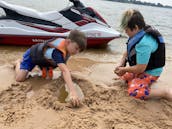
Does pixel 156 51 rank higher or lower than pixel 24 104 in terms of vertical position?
higher

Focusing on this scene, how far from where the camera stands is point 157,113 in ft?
11.1

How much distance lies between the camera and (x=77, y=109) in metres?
3.22

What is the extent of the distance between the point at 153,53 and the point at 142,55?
0.77ft

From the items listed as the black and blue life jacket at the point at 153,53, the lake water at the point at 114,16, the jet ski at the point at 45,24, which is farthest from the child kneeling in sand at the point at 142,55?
the lake water at the point at 114,16

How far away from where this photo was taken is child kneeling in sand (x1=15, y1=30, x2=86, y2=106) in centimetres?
366

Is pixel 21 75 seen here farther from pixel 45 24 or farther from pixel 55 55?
pixel 45 24

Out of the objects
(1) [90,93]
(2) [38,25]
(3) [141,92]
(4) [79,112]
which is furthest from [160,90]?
(2) [38,25]

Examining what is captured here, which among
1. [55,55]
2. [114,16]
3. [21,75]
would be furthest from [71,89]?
[114,16]

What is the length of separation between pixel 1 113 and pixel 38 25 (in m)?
3.58

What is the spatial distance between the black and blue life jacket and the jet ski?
108 inches

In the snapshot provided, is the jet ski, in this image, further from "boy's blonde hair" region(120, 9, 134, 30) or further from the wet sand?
"boy's blonde hair" region(120, 9, 134, 30)

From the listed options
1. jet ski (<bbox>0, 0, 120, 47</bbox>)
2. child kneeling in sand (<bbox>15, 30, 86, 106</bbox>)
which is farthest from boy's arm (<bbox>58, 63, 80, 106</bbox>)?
jet ski (<bbox>0, 0, 120, 47</bbox>)

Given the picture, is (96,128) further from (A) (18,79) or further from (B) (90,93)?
(A) (18,79)

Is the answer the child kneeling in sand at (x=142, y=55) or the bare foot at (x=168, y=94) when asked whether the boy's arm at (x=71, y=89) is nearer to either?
the child kneeling in sand at (x=142, y=55)
